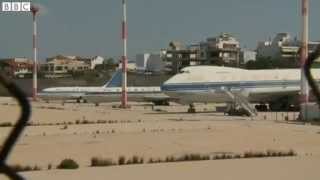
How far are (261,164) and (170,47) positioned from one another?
17222cm

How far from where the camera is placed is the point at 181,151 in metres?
26.4

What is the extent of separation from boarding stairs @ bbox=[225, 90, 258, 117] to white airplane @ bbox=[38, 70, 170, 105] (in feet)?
95.8

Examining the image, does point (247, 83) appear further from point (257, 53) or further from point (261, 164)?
point (257, 53)

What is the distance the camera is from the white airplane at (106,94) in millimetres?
103625

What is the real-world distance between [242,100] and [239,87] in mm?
5413

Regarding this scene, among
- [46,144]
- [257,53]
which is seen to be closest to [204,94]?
[46,144]

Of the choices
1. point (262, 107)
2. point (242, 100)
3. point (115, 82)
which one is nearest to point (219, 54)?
point (115, 82)

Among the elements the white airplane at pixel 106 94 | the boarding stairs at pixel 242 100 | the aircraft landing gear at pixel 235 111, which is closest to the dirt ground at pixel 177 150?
the boarding stairs at pixel 242 100

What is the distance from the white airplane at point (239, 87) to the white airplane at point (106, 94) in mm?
25836

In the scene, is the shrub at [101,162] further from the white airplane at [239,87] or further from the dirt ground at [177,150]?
the white airplane at [239,87]

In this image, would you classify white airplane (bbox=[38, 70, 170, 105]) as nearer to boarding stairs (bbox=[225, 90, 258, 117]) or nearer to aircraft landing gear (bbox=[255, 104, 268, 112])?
aircraft landing gear (bbox=[255, 104, 268, 112])

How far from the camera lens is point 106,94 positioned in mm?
108188

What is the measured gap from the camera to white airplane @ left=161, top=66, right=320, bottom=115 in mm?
70000

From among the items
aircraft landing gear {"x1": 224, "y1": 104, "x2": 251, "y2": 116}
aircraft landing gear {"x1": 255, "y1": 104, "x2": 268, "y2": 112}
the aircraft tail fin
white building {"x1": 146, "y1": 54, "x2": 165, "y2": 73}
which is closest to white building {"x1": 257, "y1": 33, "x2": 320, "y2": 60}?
white building {"x1": 146, "y1": 54, "x2": 165, "y2": 73}
